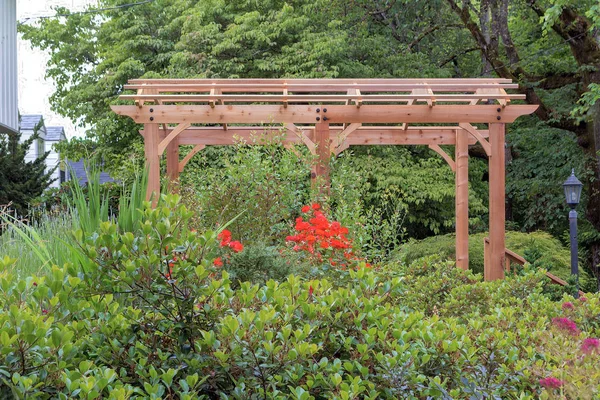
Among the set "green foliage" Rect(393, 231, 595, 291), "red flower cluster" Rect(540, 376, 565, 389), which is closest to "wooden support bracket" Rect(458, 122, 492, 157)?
"green foliage" Rect(393, 231, 595, 291)

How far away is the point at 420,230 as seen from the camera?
13.9 m

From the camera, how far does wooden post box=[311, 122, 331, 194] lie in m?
6.84

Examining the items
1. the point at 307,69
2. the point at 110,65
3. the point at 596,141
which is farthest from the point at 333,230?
the point at 110,65

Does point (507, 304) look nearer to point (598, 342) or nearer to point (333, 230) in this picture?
point (333, 230)

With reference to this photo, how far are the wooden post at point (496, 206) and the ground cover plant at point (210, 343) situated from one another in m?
4.90

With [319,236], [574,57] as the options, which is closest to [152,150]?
[319,236]

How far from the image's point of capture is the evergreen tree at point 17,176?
13289mm

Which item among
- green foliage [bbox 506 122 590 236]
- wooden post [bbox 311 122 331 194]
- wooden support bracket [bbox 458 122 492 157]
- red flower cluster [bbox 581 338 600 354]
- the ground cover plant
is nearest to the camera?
the ground cover plant

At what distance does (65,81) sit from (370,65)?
352 inches

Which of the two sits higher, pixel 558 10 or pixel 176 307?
pixel 558 10

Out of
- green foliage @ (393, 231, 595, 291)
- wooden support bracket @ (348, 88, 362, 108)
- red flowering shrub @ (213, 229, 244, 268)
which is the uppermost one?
wooden support bracket @ (348, 88, 362, 108)

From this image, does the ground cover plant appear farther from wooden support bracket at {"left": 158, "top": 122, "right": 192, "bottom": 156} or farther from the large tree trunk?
the large tree trunk

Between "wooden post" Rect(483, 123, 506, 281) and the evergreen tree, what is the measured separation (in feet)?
29.6

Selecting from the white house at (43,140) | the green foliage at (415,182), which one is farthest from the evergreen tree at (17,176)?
the green foliage at (415,182)
